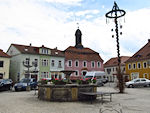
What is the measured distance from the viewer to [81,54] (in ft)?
150

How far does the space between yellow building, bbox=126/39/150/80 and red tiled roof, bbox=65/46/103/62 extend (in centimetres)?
956

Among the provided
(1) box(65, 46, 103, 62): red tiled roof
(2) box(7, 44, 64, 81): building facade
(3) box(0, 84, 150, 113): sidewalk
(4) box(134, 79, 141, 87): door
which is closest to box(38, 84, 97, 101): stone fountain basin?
(3) box(0, 84, 150, 113): sidewalk

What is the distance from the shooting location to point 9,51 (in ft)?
131

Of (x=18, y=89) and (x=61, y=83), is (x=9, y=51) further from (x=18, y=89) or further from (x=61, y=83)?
(x=61, y=83)

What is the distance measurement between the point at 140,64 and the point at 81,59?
1483cm

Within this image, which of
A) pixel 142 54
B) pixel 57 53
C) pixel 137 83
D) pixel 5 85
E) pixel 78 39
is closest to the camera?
pixel 5 85

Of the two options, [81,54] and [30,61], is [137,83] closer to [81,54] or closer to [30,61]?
[81,54]

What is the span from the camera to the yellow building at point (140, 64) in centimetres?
3707

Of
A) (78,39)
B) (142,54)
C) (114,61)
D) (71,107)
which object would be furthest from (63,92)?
(114,61)

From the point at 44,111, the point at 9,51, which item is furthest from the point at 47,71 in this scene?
the point at 44,111

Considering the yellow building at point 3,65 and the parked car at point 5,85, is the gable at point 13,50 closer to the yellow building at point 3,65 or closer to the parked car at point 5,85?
the yellow building at point 3,65

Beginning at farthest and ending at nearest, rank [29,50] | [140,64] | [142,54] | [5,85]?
[142,54] → [140,64] → [29,50] → [5,85]

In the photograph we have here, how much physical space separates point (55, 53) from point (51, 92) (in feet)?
97.6

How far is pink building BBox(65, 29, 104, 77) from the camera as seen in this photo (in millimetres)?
42531
